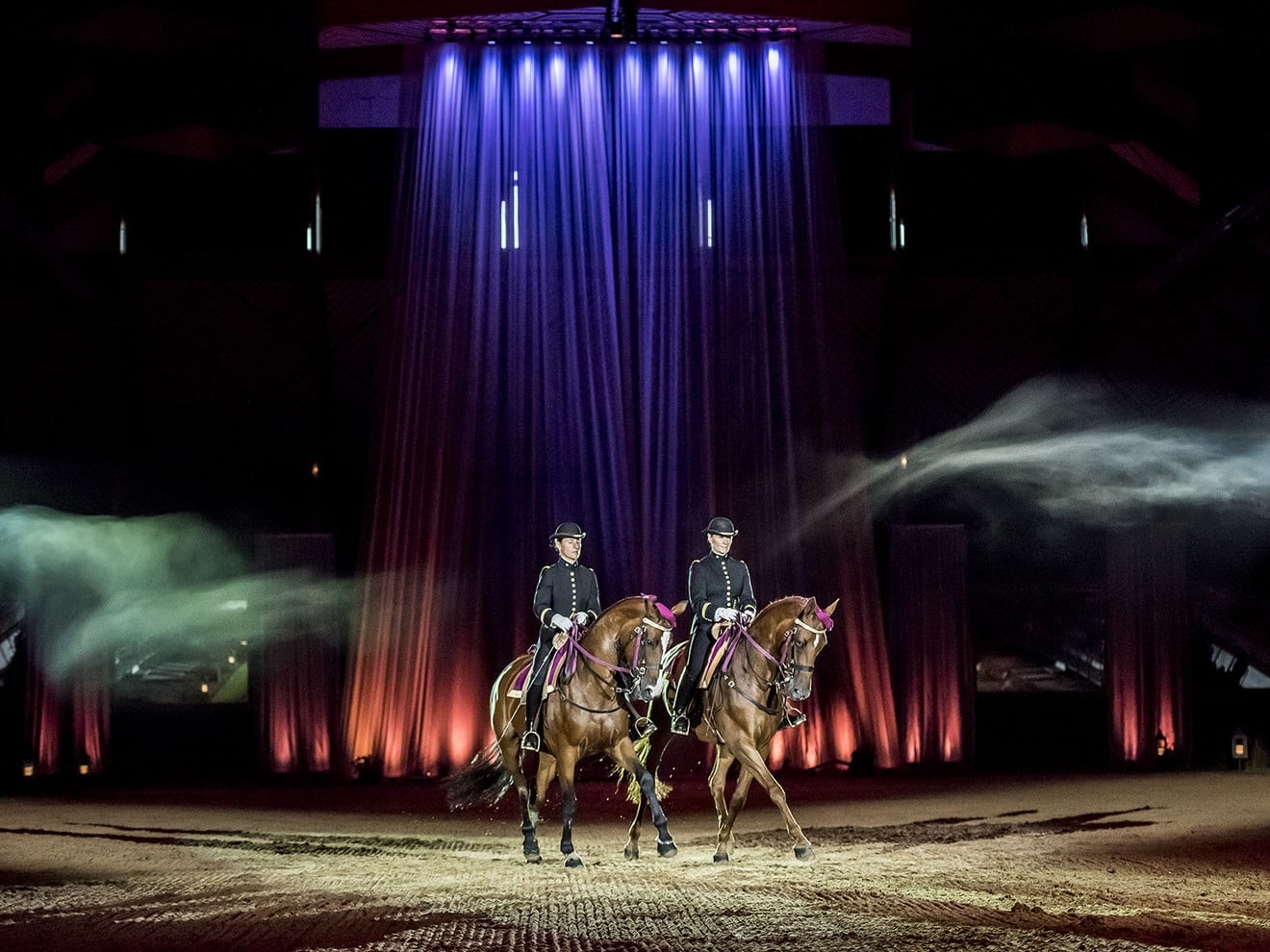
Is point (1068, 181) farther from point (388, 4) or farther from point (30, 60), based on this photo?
point (30, 60)

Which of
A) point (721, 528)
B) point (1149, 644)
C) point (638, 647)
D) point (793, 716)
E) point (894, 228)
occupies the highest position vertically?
point (894, 228)

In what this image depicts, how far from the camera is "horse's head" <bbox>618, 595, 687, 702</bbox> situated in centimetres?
823

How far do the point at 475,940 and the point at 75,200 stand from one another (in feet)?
38.2

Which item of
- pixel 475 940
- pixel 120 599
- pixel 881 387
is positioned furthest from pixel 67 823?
pixel 881 387

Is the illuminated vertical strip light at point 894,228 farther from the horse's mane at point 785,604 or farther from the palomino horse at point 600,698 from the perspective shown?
the palomino horse at point 600,698

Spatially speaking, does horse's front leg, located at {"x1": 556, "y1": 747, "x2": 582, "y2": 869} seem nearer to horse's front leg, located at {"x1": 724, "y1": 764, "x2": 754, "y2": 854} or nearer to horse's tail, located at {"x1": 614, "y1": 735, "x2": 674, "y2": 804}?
horse's tail, located at {"x1": 614, "y1": 735, "x2": 674, "y2": 804}

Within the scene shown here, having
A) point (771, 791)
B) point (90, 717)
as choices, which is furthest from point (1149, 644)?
point (90, 717)

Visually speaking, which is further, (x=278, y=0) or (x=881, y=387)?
(x=881, y=387)

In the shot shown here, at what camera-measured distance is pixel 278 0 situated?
Answer: 1297 centimetres

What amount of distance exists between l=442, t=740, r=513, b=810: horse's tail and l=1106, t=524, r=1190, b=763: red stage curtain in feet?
27.7

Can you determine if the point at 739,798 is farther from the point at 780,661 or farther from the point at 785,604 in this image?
the point at 785,604

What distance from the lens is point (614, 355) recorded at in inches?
610

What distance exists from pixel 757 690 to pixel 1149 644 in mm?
8481

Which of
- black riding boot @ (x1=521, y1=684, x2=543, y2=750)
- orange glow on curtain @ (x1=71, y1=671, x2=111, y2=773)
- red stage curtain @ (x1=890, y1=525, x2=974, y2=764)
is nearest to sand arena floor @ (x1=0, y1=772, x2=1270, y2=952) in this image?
black riding boot @ (x1=521, y1=684, x2=543, y2=750)
